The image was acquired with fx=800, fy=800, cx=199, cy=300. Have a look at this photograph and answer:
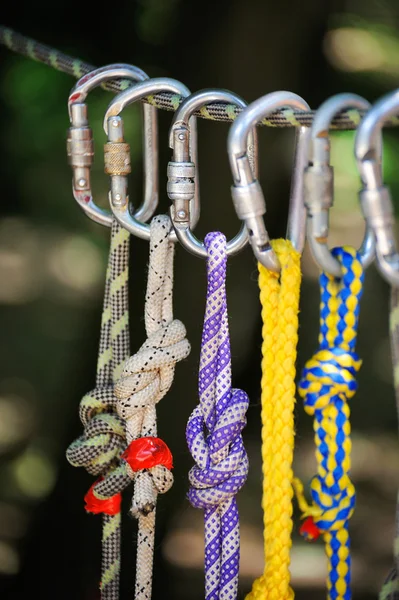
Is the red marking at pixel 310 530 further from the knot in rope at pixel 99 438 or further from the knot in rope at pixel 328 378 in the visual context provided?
the knot in rope at pixel 99 438

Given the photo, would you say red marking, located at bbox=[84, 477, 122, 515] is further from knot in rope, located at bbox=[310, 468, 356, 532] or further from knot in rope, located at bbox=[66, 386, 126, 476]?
knot in rope, located at bbox=[310, 468, 356, 532]

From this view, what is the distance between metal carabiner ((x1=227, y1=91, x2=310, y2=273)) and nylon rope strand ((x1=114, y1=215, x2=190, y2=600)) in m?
0.11

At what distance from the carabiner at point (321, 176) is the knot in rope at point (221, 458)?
0.15 metres

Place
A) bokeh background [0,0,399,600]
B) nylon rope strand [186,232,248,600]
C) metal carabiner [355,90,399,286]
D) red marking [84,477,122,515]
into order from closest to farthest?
metal carabiner [355,90,399,286] < nylon rope strand [186,232,248,600] < red marking [84,477,122,515] < bokeh background [0,0,399,600]

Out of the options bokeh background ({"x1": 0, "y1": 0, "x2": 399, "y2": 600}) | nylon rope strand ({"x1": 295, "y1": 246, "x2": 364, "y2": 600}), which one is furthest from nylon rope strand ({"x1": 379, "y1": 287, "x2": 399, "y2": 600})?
bokeh background ({"x1": 0, "y1": 0, "x2": 399, "y2": 600})

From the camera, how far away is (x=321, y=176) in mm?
578

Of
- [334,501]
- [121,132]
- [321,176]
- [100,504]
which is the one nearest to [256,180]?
[321,176]

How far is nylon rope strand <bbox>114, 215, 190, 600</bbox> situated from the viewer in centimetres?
70

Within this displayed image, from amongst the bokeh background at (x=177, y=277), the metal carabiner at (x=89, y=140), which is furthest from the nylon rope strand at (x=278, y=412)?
the bokeh background at (x=177, y=277)

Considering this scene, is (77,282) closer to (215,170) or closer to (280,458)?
(215,170)

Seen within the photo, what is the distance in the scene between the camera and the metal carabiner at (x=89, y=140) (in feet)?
2.34

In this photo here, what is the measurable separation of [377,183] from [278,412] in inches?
8.0

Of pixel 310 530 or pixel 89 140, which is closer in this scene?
pixel 310 530

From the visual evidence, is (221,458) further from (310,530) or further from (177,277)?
(177,277)
